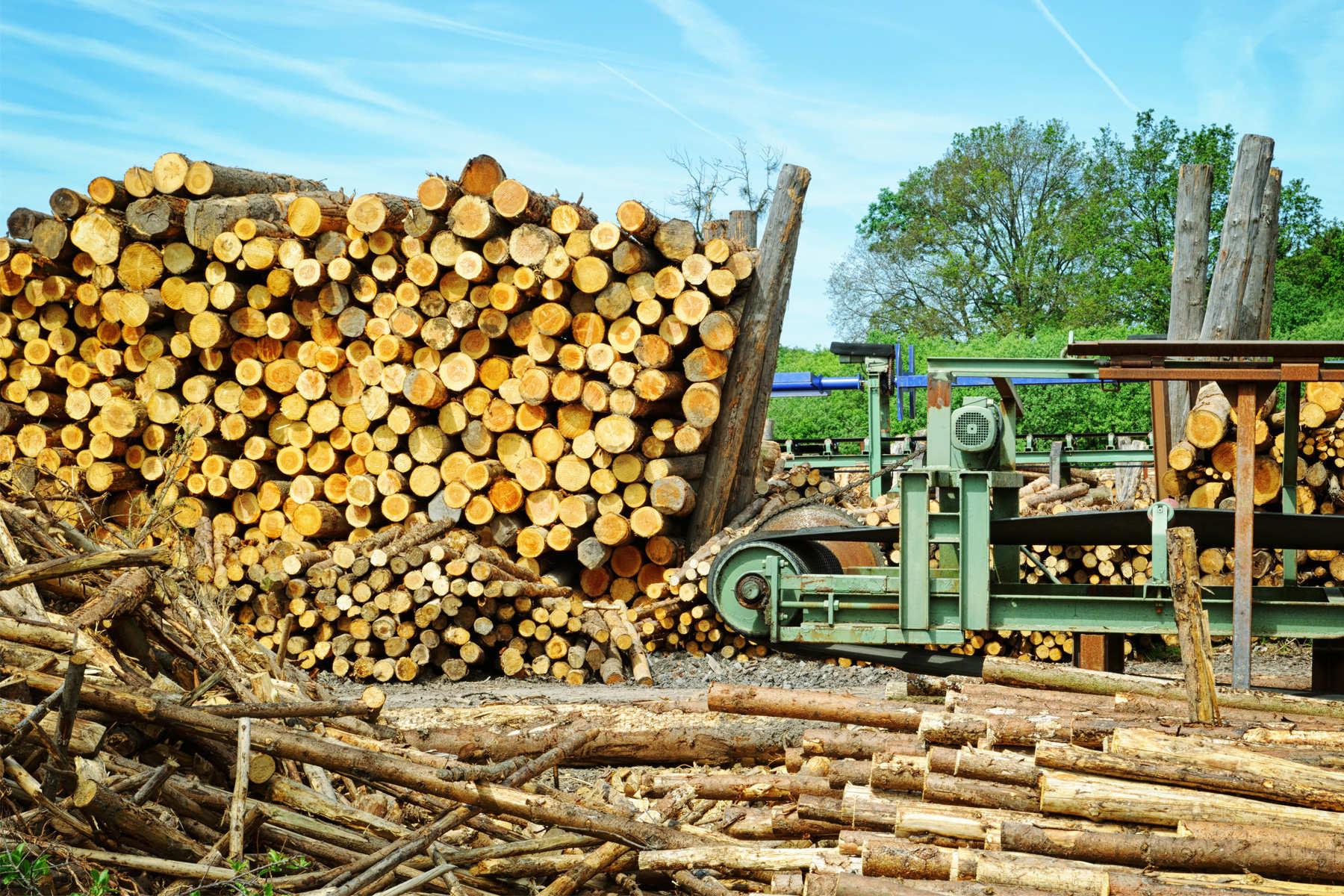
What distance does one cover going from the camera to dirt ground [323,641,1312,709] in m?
7.65

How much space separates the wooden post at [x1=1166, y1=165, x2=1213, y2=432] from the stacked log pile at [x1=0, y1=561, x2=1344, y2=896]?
565 centimetres

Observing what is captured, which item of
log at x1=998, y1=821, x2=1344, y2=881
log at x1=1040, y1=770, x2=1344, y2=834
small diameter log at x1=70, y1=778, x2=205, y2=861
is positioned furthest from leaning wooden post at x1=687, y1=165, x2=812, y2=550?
small diameter log at x1=70, y1=778, x2=205, y2=861

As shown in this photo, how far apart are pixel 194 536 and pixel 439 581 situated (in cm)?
240

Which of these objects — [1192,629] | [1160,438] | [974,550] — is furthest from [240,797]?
[1160,438]

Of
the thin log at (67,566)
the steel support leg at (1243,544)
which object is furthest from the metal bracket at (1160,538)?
the thin log at (67,566)

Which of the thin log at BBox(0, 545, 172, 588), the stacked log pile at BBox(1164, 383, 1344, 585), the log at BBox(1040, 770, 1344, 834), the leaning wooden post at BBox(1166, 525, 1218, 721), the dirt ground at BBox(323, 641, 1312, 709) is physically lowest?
the dirt ground at BBox(323, 641, 1312, 709)

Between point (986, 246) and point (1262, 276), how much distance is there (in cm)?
2886

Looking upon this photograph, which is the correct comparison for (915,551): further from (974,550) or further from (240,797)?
(240,797)

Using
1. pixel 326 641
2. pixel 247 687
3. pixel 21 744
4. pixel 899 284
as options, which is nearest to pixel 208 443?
pixel 326 641

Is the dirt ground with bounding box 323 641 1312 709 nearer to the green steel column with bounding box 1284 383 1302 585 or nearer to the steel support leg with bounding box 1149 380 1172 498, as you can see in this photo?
the green steel column with bounding box 1284 383 1302 585

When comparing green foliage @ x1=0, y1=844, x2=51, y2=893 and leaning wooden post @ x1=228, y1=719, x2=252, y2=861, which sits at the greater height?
leaning wooden post @ x1=228, y1=719, x2=252, y2=861

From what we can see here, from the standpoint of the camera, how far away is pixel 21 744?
360 cm

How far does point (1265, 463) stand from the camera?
888 centimetres

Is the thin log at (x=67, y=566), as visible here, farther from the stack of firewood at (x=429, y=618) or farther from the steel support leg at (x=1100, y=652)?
A: the steel support leg at (x=1100, y=652)
